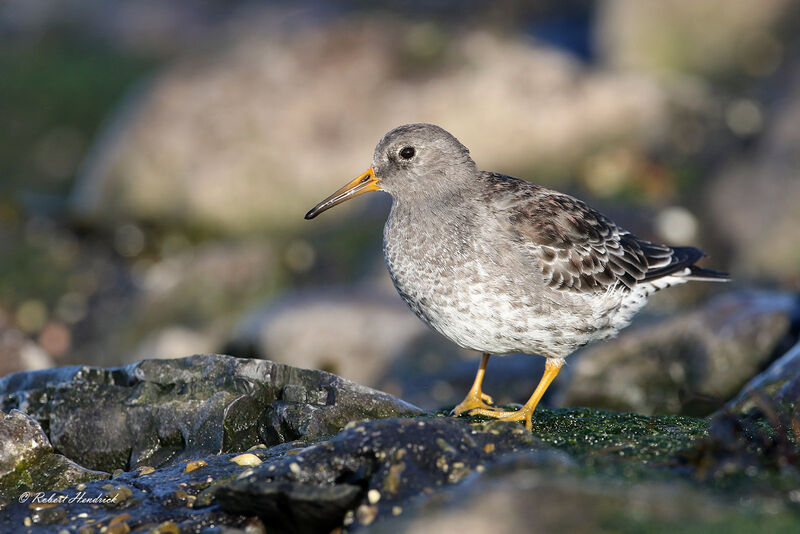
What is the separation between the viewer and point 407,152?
26.3ft

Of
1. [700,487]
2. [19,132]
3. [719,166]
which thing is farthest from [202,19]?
[700,487]

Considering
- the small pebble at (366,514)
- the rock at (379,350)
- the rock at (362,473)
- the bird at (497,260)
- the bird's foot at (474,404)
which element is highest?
the bird at (497,260)

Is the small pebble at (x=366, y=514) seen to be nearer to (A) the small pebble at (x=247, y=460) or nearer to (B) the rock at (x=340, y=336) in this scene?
(A) the small pebble at (x=247, y=460)

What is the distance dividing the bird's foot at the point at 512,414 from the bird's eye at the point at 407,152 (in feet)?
7.49

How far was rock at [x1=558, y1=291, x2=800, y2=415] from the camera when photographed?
9953mm

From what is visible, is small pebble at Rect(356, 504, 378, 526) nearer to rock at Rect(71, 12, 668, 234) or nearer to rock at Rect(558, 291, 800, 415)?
rock at Rect(558, 291, 800, 415)

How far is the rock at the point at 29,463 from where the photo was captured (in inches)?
252

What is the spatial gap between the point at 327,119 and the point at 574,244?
9.77 metres

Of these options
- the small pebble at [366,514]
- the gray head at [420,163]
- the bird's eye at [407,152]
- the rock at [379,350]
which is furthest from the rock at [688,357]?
the small pebble at [366,514]

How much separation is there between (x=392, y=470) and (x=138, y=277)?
12.0 m

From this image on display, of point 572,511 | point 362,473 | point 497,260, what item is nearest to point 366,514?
point 362,473

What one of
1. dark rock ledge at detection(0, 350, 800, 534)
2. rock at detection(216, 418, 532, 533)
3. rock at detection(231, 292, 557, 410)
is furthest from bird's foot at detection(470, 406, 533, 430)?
rock at detection(231, 292, 557, 410)

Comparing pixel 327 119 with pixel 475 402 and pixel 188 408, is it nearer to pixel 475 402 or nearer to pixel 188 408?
pixel 475 402

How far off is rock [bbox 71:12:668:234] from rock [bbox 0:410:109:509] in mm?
10086
